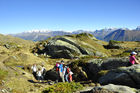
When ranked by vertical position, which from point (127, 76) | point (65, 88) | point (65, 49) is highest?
point (127, 76)

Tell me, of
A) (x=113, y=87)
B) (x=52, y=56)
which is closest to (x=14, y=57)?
(x=52, y=56)

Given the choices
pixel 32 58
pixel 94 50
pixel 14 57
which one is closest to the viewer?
pixel 14 57

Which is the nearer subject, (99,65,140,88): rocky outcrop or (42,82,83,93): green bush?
(99,65,140,88): rocky outcrop

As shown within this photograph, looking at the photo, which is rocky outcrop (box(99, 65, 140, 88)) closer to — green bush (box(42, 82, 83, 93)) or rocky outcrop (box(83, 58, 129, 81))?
green bush (box(42, 82, 83, 93))

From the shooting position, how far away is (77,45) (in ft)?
136

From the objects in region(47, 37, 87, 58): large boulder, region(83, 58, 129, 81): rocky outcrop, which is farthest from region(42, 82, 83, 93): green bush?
region(47, 37, 87, 58): large boulder

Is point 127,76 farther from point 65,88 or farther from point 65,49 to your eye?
point 65,49

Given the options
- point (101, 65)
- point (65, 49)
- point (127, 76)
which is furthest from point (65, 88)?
point (65, 49)

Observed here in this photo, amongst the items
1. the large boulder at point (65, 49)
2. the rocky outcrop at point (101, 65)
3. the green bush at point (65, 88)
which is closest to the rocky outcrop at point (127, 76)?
the green bush at point (65, 88)

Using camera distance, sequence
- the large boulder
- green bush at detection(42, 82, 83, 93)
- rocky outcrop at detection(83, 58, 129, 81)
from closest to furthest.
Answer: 1. green bush at detection(42, 82, 83, 93)
2. rocky outcrop at detection(83, 58, 129, 81)
3. the large boulder

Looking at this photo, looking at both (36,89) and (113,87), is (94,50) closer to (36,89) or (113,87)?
(36,89)

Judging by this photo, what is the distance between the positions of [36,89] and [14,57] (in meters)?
19.1

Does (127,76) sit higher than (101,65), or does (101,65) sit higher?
(127,76)

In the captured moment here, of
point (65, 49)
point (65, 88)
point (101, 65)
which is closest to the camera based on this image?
point (65, 88)
